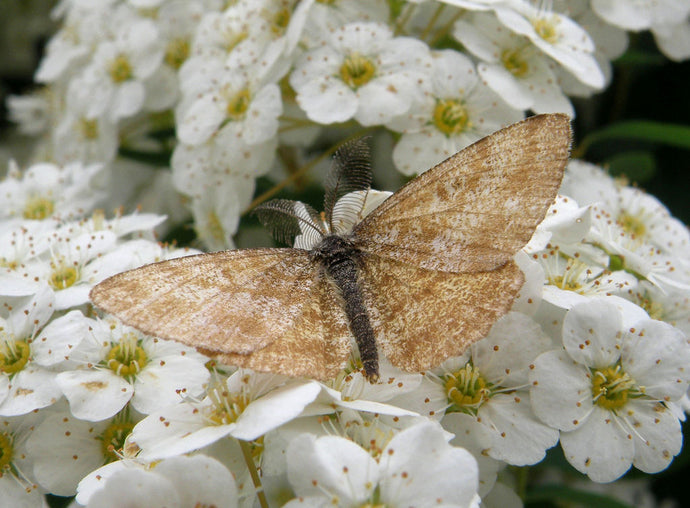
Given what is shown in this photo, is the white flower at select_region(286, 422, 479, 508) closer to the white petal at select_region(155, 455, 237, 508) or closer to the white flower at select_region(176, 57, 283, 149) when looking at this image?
the white petal at select_region(155, 455, 237, 508)

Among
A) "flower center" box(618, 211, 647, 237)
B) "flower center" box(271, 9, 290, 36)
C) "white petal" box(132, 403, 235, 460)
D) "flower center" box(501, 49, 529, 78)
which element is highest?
"flower center" box(271, 9, 290, 36)

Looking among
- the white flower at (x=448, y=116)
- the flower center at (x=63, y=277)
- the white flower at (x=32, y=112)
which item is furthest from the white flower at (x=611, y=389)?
the white flower at (x=32, y=112)

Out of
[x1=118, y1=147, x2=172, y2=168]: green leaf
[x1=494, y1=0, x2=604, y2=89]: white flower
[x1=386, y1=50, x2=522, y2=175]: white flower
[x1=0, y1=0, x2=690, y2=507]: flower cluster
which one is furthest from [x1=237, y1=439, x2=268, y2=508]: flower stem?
[x1=118, y1=147, x2=172, y2=168]: green leaf

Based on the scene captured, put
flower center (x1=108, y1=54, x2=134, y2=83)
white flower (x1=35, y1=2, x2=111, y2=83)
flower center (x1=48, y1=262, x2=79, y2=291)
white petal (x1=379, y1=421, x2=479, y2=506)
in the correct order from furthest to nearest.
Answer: white flower (x1=35, y1=2, x2=111, y2=83)
flower center (x1=108, y1=54, x2=134, y2=83)
flower center (x1=48, y1=262, x2=79, y2=291)
white petal (x1=379, y1=421, x2=479, y2=506)

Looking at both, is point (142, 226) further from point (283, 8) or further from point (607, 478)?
point (607, 478)

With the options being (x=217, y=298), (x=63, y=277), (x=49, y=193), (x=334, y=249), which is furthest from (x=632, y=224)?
(x=49, y=193)

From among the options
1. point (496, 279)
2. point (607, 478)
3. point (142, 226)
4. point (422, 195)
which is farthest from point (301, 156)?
point (607, 478)

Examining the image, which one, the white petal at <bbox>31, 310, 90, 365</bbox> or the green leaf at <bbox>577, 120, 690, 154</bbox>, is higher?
the white petal at <bbox>31, 310, 90, 365</bbox>
